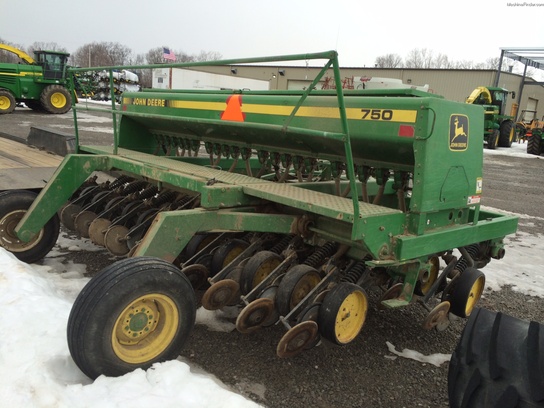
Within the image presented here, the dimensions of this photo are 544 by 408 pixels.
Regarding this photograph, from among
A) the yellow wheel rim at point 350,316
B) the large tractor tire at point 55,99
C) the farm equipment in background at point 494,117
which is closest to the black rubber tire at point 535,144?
the farm equipment in background at point 494,117

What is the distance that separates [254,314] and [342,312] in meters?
0.49

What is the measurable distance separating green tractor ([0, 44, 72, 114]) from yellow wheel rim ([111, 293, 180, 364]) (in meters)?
18.8

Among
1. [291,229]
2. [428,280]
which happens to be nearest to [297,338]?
[291,229]

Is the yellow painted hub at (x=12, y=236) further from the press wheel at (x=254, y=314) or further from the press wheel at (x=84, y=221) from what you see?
the press wheel at (x=254, y=314)

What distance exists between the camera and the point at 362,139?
10.5 feet

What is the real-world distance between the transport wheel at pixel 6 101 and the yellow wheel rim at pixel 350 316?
761 inches

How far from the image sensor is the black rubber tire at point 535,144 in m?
19.5

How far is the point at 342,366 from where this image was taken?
296 centimetres

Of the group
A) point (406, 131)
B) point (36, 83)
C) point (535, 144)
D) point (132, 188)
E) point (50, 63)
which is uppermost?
point (50, 63)

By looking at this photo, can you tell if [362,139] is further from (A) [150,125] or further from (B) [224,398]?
(A) [150,125]

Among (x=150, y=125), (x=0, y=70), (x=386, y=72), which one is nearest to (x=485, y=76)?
(x=386, y=72)

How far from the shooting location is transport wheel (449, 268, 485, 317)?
3262 mm

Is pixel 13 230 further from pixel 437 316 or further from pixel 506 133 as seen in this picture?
pixel 506 133

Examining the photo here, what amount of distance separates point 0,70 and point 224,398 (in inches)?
790
